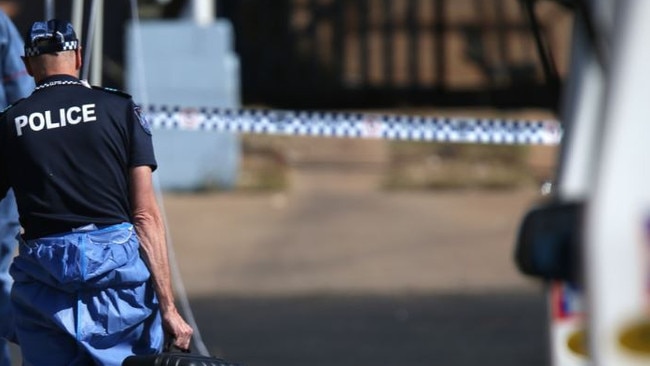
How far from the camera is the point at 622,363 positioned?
2613 mm

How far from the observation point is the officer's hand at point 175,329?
475cm

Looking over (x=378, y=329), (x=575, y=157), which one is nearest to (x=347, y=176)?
(x=378, y=329)

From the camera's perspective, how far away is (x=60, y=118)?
4723mm

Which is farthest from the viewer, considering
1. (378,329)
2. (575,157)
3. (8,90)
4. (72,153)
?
(378,329)

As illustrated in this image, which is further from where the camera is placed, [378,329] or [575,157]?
[378,329]

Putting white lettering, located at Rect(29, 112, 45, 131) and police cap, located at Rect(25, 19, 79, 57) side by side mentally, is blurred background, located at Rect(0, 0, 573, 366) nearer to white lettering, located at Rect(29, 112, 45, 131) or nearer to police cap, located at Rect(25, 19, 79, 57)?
police cap, located at Rect(25, 19, 79, 57)

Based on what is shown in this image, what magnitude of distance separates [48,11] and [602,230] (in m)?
4.48

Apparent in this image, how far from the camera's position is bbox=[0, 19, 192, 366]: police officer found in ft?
15.5

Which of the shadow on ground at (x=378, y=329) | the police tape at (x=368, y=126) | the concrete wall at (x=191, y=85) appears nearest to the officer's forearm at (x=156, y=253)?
the shadow on ground at (x=378, y=329)

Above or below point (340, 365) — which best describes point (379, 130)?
above

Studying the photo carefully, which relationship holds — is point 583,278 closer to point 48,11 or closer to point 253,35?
point 48,11

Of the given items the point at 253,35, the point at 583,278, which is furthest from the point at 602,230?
the point at 253,35

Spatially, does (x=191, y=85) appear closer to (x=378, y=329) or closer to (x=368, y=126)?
(x=368, y=126)

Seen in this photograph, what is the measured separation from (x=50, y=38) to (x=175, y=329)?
1.02 metres
